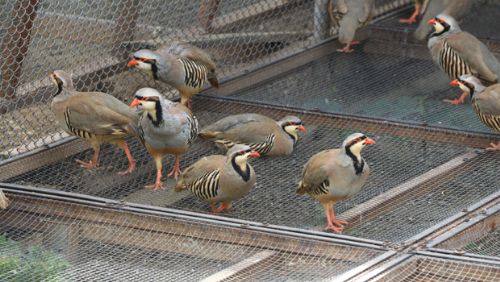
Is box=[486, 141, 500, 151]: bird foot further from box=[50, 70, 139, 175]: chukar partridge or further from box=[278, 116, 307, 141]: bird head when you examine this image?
box=[50, 70, 139, 175]: chukar partridge

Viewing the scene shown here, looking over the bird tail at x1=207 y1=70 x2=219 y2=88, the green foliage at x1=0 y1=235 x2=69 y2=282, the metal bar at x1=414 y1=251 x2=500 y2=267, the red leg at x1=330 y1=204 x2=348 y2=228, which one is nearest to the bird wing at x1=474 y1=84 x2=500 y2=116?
the red leg at x1=330 y1=204 x2=348 y2=228

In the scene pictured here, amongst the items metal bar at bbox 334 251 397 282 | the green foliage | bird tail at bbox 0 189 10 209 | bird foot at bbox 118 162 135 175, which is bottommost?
bird tail at bbox 0 189 10 209

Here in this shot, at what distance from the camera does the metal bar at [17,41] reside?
25.5 ft

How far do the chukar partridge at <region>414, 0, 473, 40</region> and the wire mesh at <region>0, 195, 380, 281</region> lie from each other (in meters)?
4.23

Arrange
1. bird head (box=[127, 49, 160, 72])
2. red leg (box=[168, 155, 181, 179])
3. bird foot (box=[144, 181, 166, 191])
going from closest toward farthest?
bird foot (box=[144, 181, 166, 191]) → red leg (box=[168, 155, 181, 179]) → bird head (box=[127, 49, 160, 72])

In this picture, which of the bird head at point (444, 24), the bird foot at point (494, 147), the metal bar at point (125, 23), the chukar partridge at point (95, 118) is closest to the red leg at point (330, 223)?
the chukar partridge at point (95, 118)

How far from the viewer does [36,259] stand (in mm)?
6148

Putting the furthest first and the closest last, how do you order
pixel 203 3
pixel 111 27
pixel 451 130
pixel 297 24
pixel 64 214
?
pixel 297 24
pixel 203 3
pixel 111 27
pixel 451 130
pixel 64 214

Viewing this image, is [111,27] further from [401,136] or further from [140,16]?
[401,136]

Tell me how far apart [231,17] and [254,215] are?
3.34 m

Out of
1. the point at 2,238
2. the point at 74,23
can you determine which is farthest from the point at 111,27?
the point at 2,238

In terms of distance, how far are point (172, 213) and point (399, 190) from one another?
1520 millimetres

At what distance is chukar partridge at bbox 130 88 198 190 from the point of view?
724cm

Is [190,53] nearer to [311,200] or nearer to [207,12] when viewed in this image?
[207,12]
